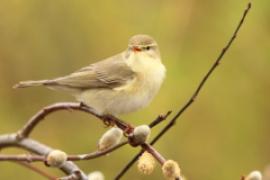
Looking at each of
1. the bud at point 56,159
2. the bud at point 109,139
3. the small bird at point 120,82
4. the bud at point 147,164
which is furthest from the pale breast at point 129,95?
the bud at point 56,159

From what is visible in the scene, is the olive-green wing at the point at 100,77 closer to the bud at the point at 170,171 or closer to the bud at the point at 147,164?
the bud at the point at 147,164

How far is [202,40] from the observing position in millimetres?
4836

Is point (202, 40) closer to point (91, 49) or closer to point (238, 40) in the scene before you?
point (238, 40)

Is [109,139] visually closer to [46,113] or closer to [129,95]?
[46,113]

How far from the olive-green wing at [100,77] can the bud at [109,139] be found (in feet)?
3.36

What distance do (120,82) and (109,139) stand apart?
1194mm

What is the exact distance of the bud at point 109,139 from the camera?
2.20 metres

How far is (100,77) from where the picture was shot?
3.50 meters

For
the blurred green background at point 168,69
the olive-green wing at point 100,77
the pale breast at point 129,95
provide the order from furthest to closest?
the blurred green background at point 168,69
the olive-green wing at point 100,77
the pale breast at point 129,95

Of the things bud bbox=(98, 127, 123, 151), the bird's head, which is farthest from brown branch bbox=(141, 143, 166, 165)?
the bird's head

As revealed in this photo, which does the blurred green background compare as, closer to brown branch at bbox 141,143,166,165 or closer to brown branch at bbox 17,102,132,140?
brown branch at bbox 17,102,132,140

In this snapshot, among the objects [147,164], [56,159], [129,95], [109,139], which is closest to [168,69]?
[129,95]

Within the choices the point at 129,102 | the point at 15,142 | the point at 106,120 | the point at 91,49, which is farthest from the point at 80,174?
the point at 91,49

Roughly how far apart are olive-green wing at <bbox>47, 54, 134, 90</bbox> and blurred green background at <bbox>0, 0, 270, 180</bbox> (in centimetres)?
108
